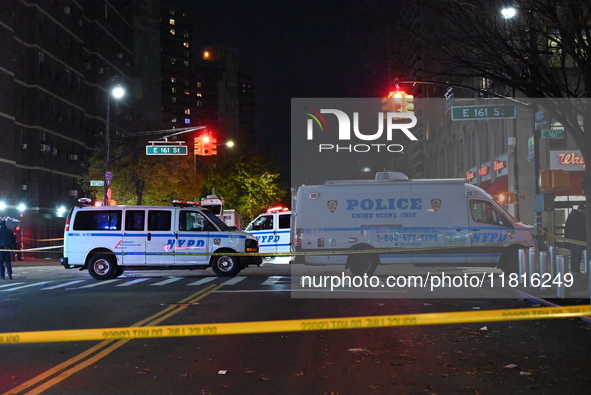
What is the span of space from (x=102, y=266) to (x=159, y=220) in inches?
93.2

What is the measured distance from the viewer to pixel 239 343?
33.6 ft

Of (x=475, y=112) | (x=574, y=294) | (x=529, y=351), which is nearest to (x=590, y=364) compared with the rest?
(x=529, y=351)

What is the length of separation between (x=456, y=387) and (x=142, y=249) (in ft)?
55.1

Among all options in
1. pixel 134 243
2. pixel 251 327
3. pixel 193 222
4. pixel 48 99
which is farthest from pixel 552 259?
pixel 48 99

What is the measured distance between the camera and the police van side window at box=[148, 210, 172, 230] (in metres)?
23.0

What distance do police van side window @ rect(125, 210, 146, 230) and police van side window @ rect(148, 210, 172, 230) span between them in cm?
25

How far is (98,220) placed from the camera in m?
23.0

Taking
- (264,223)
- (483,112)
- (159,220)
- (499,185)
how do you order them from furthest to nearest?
(499,185), (264,223), (159,220), (483,112)

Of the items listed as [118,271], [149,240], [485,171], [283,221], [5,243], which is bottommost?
[118,271]

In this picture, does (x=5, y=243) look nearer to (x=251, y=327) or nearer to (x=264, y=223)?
(x=264, y=223)

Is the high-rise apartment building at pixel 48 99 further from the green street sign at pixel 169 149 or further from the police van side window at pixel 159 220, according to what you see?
the police van side window at pixel 159 220

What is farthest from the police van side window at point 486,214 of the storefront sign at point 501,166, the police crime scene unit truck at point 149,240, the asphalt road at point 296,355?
the storefront sign at point 501,166

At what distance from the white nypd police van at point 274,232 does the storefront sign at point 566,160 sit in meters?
15.5

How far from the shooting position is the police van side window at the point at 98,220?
23.0 metres
